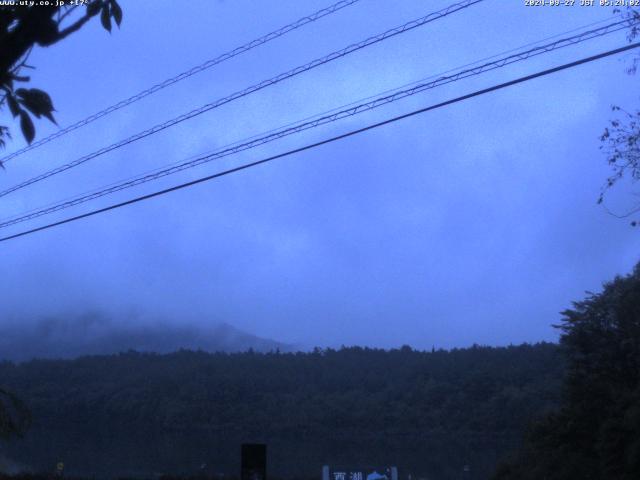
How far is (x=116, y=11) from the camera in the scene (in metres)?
4.63

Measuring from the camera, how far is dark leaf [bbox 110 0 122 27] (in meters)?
4.62

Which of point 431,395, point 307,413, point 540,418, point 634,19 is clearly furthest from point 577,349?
point 307,413

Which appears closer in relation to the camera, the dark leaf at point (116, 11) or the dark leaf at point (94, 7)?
the dark leaf at point (94, 7)

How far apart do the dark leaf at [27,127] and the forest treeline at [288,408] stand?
16118 mm

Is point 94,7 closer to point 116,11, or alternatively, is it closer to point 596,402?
point 116,11

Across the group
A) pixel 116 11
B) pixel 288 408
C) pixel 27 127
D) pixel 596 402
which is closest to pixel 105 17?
pixel 116 11

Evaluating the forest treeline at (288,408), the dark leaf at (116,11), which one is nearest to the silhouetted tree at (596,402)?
the forest treeline at (288,408)

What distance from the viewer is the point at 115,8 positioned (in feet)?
15.2

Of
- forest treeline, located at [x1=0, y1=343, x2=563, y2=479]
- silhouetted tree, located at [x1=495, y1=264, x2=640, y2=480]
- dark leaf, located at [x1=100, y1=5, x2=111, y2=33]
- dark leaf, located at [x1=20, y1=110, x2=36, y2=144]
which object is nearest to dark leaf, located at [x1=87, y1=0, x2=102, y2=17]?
dark leaf, located at [x1=100, y1=5, x2=111, y2=33]

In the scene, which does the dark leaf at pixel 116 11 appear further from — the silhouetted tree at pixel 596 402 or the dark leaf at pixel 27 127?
the silhouetted tree at pixel 596 402

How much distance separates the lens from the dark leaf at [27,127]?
4.11 meters

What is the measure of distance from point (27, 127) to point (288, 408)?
138 feet

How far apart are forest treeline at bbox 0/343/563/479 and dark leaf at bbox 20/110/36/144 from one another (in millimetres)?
16118

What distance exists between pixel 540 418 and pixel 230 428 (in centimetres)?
2767
